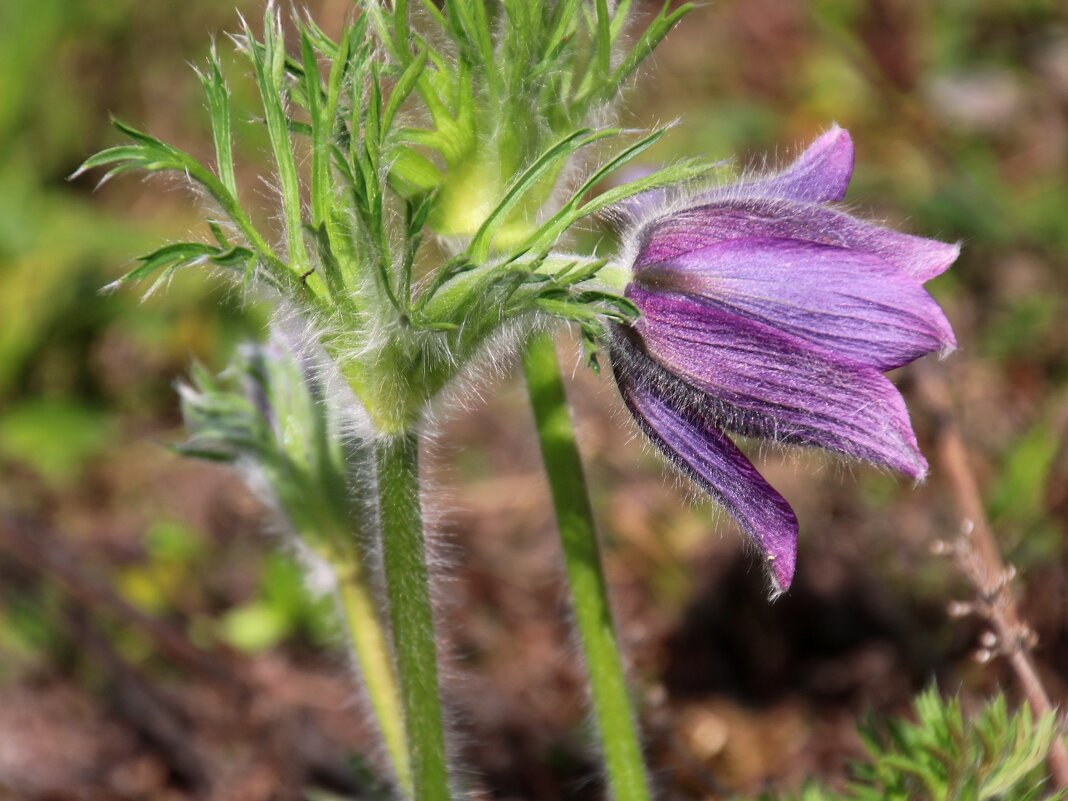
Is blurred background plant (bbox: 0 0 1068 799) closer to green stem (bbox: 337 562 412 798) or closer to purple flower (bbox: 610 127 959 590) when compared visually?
purple flower (bbox: 610 127 959 590)

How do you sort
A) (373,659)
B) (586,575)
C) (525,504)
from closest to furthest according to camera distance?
1. (586,575)
2. (373,659)
3. (525,504)

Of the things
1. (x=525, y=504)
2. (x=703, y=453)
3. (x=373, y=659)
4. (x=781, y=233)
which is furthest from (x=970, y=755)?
(x=525, y=504)

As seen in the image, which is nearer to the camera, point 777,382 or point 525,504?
point 777,382

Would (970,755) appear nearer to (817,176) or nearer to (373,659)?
(817,176)

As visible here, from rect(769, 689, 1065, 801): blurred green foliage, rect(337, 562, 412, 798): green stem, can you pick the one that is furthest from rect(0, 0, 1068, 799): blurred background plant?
rect(337, 562, 412, 798): green stem

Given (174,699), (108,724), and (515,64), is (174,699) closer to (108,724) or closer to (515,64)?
(108,724)

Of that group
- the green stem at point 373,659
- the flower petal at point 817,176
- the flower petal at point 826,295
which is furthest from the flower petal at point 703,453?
the green stem at point 373,659
